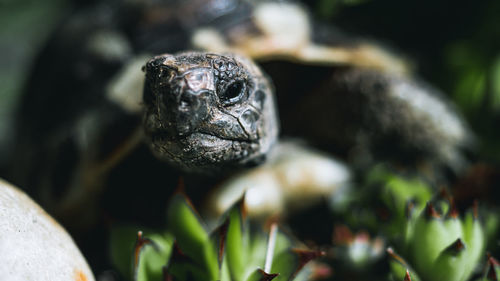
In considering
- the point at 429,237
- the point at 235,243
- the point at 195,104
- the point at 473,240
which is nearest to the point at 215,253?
the point at 235,243

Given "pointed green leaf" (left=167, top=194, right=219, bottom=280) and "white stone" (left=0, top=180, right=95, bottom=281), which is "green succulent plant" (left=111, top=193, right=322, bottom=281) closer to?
→ "pointed green leaf" (left=167, top=194, right=219, bottom=280)

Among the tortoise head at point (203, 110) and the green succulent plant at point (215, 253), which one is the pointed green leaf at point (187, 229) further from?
the tortoise head at point (203, 110)

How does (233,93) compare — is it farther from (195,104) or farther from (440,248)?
(440,248)

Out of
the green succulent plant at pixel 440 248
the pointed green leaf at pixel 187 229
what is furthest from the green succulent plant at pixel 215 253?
the green succulent plant at pixel 440 248

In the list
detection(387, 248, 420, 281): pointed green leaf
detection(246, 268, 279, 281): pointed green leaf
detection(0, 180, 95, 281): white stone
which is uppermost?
detection(0, 180, 95, 281): white stone

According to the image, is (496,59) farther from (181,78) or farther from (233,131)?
(181,78)

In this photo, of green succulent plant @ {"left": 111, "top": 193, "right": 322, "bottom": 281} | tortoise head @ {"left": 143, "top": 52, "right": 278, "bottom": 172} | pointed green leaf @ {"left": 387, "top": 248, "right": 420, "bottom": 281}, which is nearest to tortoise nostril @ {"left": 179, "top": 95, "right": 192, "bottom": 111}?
tortoise head @ {"left": 143, "top": 52, "right": 278, "bottom": 172}

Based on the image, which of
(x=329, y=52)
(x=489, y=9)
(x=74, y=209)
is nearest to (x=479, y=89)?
(x=489, y=9)
